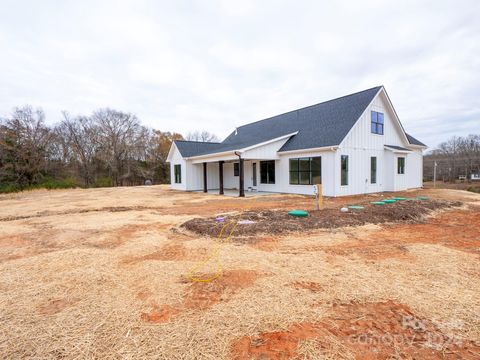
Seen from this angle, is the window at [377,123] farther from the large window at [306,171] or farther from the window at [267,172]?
the window at [267,172]

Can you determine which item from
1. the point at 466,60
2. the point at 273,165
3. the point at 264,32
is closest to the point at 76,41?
the point at 264,32

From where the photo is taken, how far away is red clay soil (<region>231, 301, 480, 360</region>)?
6.04 ft

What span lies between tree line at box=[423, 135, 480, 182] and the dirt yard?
112ft

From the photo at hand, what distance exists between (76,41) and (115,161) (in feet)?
66.2

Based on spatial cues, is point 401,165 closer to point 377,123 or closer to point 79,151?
point 377,123

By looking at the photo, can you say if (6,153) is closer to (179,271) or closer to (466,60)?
(179,271)

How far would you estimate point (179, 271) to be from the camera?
349cm

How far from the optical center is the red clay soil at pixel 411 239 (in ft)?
13.8

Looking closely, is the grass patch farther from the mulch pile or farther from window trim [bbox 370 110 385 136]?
window trim [bbox 370 110 385 136]

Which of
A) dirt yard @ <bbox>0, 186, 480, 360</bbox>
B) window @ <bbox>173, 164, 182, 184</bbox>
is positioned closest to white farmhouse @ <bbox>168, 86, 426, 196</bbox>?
window @ <bbox>173, 164, 182, 184</bbox>

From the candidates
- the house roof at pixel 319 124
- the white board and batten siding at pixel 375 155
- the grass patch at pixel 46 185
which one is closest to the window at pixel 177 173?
the house roof at pixel 319 124

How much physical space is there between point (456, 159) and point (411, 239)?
36163mm

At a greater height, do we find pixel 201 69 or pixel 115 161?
pixel 201 69

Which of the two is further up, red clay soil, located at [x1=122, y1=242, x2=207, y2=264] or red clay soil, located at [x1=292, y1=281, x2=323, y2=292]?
red clay soil, located at [x1=292, y1=281, x2=323, y2=292]
